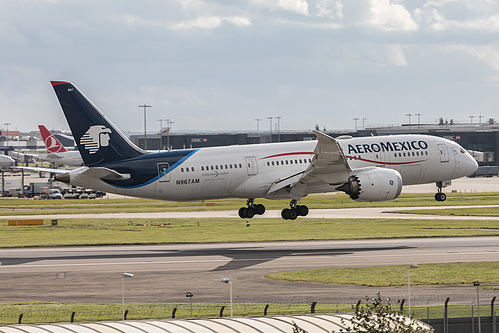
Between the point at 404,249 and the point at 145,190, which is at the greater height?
the point at 145,190

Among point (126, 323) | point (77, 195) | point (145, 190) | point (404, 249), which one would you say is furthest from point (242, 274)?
point (77, 195)

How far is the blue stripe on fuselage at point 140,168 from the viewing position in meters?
60.7

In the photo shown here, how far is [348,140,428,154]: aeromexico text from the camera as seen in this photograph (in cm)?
6712

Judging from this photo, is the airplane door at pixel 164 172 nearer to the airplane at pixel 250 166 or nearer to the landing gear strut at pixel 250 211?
the airplane at pixel 250 166

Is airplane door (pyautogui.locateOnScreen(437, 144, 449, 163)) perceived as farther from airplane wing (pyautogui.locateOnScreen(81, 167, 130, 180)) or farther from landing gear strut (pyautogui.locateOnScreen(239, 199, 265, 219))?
airplane wing (pyautogui.locateOnScreen(81, 167, 130, 180))

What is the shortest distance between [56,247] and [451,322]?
4329cm

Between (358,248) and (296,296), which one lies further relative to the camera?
(358,248)

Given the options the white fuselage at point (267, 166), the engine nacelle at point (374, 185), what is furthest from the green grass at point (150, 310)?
the engine nacelle at point (374, 185)

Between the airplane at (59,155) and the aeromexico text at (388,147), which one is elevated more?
the airplane at (59,155)

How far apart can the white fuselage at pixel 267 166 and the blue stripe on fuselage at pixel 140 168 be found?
26cm

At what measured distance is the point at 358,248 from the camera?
2623 inches

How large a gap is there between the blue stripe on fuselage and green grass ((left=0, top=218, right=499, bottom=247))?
46.2ft

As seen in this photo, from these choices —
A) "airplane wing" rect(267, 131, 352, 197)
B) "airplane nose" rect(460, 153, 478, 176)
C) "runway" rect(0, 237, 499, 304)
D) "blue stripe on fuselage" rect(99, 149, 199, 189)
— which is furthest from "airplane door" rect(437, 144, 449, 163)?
"blue stripe on fuselage" rect(99, 149, 199, 189)

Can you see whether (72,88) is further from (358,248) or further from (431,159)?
(431,159)
